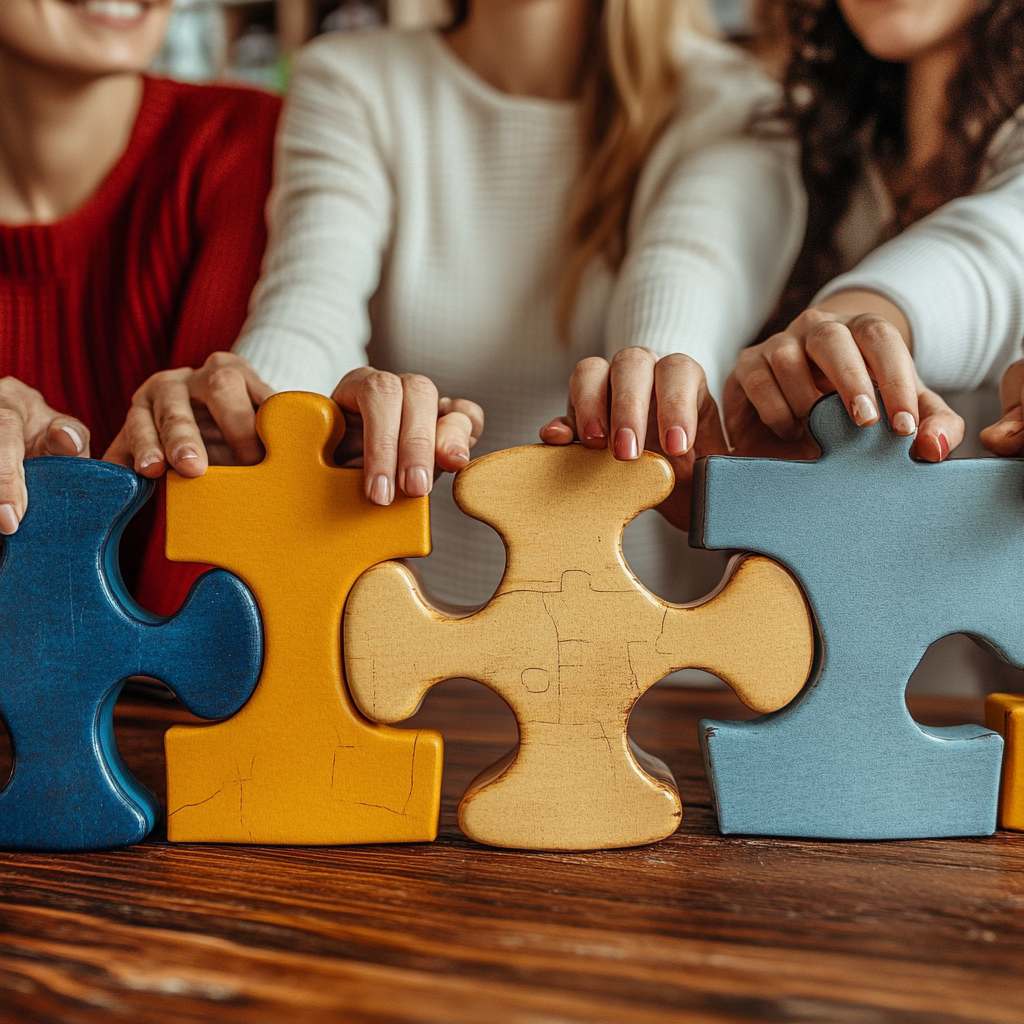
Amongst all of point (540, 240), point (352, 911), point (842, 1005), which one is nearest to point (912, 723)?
point (842, 1005)

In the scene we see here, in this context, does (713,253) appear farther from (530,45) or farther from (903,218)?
(530,45)

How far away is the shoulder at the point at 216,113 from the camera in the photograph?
1.22 meters

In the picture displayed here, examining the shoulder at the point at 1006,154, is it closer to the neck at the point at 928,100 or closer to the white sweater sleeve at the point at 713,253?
the neck at the point at 928,100

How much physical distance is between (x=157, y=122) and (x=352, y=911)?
3.37 ft

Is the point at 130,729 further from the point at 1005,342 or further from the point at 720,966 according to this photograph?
the point at 1005,342

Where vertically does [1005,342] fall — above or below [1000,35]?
below

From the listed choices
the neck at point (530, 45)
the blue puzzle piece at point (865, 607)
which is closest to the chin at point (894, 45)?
the neck at point (530, 45)

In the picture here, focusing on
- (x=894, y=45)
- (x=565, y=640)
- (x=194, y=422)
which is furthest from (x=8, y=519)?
(x=894, y=45)

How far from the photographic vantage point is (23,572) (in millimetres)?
644

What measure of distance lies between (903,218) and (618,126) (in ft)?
1.12

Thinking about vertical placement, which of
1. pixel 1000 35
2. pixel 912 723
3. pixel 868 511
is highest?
pixel 1000 35

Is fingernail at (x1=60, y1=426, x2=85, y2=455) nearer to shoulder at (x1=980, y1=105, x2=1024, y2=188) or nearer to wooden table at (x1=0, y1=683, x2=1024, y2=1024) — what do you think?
wooden table at (x1=0, y1=683, x2=1024, y2=1024)

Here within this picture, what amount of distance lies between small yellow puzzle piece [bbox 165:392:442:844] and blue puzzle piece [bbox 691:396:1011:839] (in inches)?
8.0

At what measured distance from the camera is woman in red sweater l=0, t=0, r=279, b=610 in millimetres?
1103
